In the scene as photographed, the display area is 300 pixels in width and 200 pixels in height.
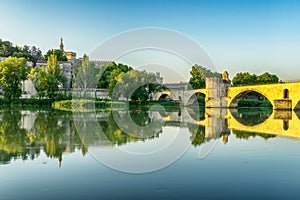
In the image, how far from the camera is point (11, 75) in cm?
5116

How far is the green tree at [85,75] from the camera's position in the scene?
56.9m

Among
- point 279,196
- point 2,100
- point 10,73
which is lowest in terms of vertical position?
point 279,196

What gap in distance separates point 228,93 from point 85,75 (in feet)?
86.9

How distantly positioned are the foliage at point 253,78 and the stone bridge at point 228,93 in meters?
9.47

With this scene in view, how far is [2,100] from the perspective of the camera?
52031mm

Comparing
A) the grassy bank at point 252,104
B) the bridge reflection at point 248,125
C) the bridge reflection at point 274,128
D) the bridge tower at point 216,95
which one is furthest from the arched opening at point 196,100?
the bridge reflection at point 274,128

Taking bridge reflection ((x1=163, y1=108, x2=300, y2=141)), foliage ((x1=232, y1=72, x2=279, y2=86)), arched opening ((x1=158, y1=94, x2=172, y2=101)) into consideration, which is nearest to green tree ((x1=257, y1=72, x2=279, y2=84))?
foliage ((x1=232, y1=72, x2=279, y2=86))

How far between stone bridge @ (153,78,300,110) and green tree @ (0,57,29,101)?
3282 centimetres

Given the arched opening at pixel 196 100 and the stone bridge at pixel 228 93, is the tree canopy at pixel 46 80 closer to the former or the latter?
the stone bridge at pixel 228 93

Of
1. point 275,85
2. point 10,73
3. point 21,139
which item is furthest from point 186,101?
point 21,139

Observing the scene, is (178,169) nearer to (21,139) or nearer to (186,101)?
(21,139)

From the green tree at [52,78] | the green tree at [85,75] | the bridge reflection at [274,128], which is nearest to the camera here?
the bridge reflection at [274,128]

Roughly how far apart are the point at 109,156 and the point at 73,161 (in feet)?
3.81

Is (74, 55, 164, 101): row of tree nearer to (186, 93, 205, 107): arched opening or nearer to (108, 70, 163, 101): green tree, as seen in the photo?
(108, 70, 163, 101): green tree
